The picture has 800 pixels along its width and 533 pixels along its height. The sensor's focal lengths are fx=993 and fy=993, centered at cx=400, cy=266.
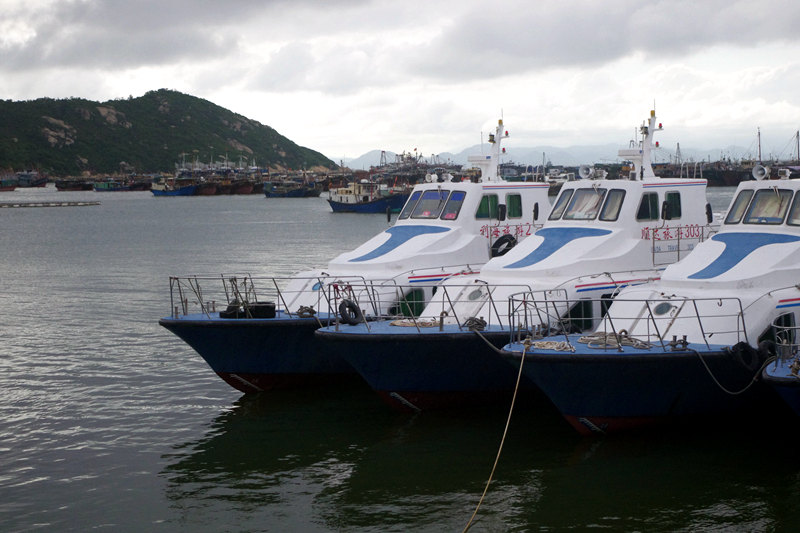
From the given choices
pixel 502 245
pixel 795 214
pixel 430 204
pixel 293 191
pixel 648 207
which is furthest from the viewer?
pixel 293 191

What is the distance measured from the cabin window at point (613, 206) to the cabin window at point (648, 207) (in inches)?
16.3

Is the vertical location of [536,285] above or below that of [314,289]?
above

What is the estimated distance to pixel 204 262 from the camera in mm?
49500

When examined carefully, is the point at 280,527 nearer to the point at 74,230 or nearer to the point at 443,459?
the point at 443,459

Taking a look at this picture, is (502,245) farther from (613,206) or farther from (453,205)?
(613,206)

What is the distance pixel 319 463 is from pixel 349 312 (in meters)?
3.16

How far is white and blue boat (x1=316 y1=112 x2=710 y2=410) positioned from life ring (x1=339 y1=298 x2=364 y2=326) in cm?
14

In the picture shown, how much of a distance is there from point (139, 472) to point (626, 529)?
24.2 ft

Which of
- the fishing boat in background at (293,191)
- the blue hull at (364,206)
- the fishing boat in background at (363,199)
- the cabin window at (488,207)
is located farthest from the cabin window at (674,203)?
the fishing boat in background at (293,191)

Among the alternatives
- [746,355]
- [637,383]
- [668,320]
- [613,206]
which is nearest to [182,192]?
[613,206]

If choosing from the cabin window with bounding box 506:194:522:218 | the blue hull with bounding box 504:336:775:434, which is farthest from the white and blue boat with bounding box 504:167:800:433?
the cabin window with bounding box 506:194:522:218

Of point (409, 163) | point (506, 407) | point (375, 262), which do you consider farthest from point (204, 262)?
point (409, 163)

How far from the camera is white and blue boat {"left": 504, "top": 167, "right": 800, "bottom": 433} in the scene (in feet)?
48.0

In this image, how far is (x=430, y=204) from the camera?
899 inches
